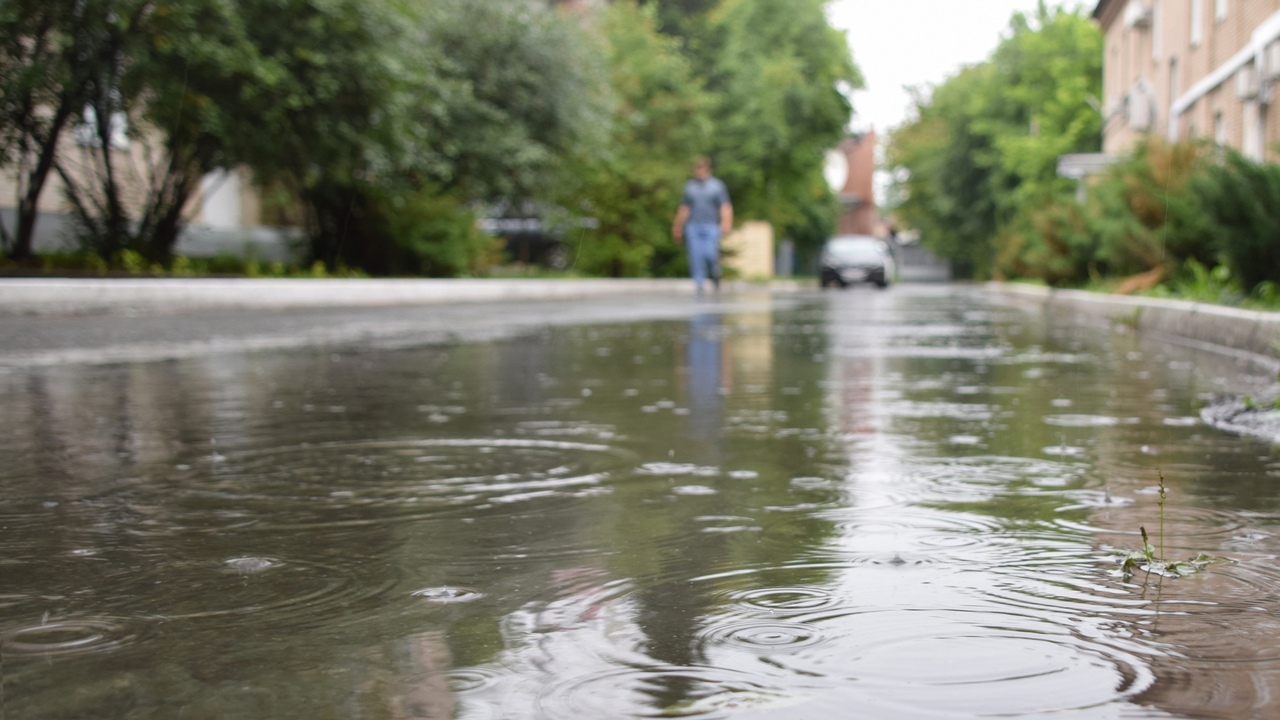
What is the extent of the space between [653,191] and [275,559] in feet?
107

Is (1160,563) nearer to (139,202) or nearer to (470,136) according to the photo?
(139,202)

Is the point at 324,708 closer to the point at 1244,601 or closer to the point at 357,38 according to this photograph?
the point at 1244,601

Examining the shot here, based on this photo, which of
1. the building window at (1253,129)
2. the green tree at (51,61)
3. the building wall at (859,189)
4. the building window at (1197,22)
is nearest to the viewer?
the green tree at (51,61)

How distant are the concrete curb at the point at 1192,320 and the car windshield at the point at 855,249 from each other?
24156 mm

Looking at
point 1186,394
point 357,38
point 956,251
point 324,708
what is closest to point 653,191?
point 357,38

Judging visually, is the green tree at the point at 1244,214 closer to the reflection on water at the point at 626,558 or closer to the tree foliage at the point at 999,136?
the reflection on water at the point at 626,558

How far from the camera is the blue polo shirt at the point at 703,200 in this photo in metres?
25.3

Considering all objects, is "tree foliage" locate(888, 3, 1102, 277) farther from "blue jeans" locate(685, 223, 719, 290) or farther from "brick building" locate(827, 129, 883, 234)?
"brick building" locate(827, 129, 883, 234)

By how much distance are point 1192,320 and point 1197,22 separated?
20.3 m

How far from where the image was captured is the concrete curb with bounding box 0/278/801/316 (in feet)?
44.4

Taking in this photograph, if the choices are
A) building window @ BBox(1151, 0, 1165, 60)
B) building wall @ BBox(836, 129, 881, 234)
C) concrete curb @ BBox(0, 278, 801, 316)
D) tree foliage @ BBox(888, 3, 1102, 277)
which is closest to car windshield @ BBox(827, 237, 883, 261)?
tree foliage @ BBox(888, 3, 1102, 277)

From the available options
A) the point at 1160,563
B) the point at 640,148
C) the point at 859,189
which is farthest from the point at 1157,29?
the point at 859,189

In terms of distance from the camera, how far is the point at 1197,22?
100 feet

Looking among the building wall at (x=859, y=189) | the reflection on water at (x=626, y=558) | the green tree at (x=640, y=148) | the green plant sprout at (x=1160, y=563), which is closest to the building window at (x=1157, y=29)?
the green tree at (x=640, y=148)
